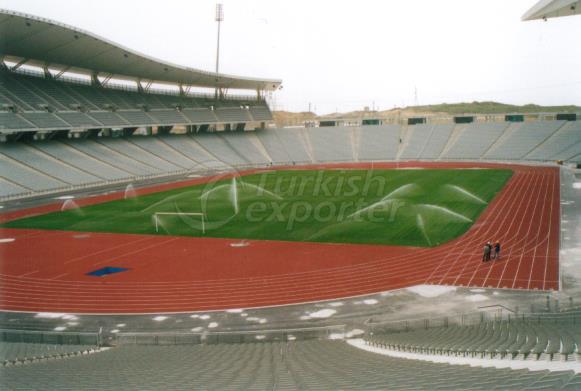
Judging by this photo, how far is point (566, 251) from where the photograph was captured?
881 inches

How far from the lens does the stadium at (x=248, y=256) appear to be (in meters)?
9.62

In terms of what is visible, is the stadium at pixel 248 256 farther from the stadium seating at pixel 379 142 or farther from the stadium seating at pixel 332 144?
the stadium seating at pixel 379 142

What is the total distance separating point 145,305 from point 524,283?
43.9 feet

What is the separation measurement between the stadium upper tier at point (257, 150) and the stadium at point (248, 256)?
39 cm

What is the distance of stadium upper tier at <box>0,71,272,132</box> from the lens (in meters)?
51.1

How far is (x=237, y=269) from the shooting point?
21344mm

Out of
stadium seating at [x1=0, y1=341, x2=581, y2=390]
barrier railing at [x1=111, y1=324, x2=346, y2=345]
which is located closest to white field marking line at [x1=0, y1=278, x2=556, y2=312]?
barrier railing at [x1=111, y1=324, x2=346, y2=345]

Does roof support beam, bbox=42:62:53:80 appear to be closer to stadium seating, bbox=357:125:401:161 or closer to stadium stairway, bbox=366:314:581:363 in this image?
stadium seating, bbox=357:125:401:161

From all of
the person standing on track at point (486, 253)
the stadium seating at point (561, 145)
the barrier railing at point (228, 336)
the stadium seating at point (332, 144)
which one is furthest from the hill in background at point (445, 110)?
the barrier railing at point (228, 336)

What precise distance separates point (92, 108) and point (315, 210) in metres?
37.1

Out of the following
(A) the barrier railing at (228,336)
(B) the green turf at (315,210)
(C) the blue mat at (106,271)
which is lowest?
(A) the barrier railing at (228,336)

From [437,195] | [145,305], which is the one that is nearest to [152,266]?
[145,305]

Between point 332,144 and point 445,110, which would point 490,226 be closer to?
point 332,144

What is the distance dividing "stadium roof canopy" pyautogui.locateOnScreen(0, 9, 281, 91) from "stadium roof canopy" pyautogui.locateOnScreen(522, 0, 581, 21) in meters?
37.2
